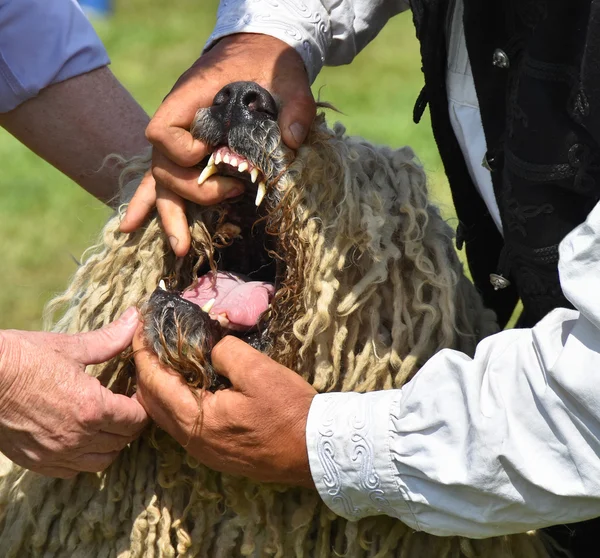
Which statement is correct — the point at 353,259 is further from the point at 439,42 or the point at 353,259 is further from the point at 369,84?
the point at 369,84

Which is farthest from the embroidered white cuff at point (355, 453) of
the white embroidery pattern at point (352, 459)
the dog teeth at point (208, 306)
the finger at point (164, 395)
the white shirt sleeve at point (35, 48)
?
the white shirt sleeve at point (35, 48)

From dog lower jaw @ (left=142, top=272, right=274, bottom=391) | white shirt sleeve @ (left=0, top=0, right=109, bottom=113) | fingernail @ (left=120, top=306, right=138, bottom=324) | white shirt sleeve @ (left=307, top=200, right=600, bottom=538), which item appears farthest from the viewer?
white shirt sleeve @ (left=0, top=0, right=109, bottom=113)

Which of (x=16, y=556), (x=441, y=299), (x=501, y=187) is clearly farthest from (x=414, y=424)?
(x=16, y=556)

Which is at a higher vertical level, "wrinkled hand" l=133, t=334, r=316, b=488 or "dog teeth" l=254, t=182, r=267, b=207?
"dog teeth" l=254, t=182, r=267, b=207

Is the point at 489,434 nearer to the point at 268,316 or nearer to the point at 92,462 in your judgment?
the point at 268,316

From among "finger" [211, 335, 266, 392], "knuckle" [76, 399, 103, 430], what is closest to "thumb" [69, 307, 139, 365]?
"knuckle" [76, 399, 103, 430]

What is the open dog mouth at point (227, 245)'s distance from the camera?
2.20 meters

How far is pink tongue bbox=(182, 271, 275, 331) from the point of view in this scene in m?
2.29

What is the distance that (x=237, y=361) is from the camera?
2.11m

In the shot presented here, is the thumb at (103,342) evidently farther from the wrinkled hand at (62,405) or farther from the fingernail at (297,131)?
the fingernail at (297,131)

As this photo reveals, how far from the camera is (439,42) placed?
2.40 metres

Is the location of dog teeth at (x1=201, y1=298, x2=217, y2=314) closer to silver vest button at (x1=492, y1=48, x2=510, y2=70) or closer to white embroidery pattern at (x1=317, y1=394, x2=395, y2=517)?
→ white embroidery pattern at (x1=317, y1=394, x2=395, y2=517)

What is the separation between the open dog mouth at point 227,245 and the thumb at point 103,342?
0.06 m

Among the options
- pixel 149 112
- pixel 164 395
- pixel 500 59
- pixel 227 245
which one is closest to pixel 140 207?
pixel 227 245
